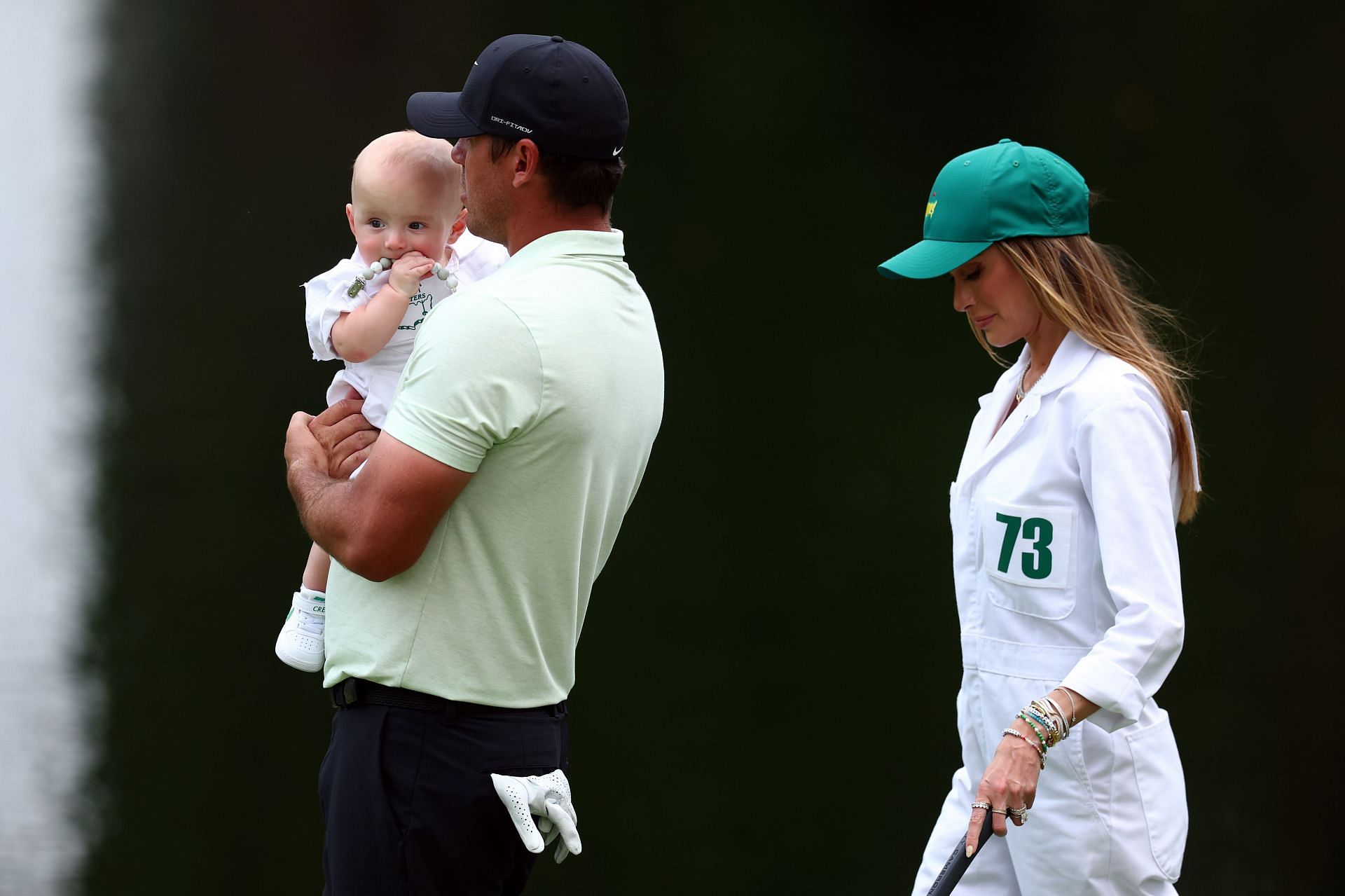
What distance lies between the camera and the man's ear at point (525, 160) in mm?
1991

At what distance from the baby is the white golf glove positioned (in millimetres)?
547

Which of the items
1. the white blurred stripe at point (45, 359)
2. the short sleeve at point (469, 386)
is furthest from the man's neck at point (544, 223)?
the white blurred stripe at point (45, 359)

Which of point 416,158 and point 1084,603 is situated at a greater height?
point 416,158

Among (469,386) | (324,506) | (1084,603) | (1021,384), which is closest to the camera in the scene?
(469,386)

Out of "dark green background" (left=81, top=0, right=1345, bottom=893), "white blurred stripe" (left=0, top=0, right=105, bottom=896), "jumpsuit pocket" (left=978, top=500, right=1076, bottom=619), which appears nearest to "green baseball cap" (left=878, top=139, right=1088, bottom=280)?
"jumpsuit pocket" (left=978, top=500, right=1076, bottom=619)

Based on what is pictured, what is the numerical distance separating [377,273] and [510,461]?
57 centimetres

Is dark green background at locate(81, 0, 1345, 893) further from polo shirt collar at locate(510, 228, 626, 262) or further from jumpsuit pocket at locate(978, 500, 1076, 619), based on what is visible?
polo shirt collar at locate(510, 228, 626, 262)

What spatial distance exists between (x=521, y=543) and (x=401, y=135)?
0.80m

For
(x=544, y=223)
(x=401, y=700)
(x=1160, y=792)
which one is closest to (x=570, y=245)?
(x=544, y=223)

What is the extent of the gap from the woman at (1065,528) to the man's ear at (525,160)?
2.03 feet

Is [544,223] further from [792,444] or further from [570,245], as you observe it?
[792,444]

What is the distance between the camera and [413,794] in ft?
6.35

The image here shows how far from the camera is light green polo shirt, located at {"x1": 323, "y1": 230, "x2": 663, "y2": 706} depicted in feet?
5.96

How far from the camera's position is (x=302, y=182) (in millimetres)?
3287
